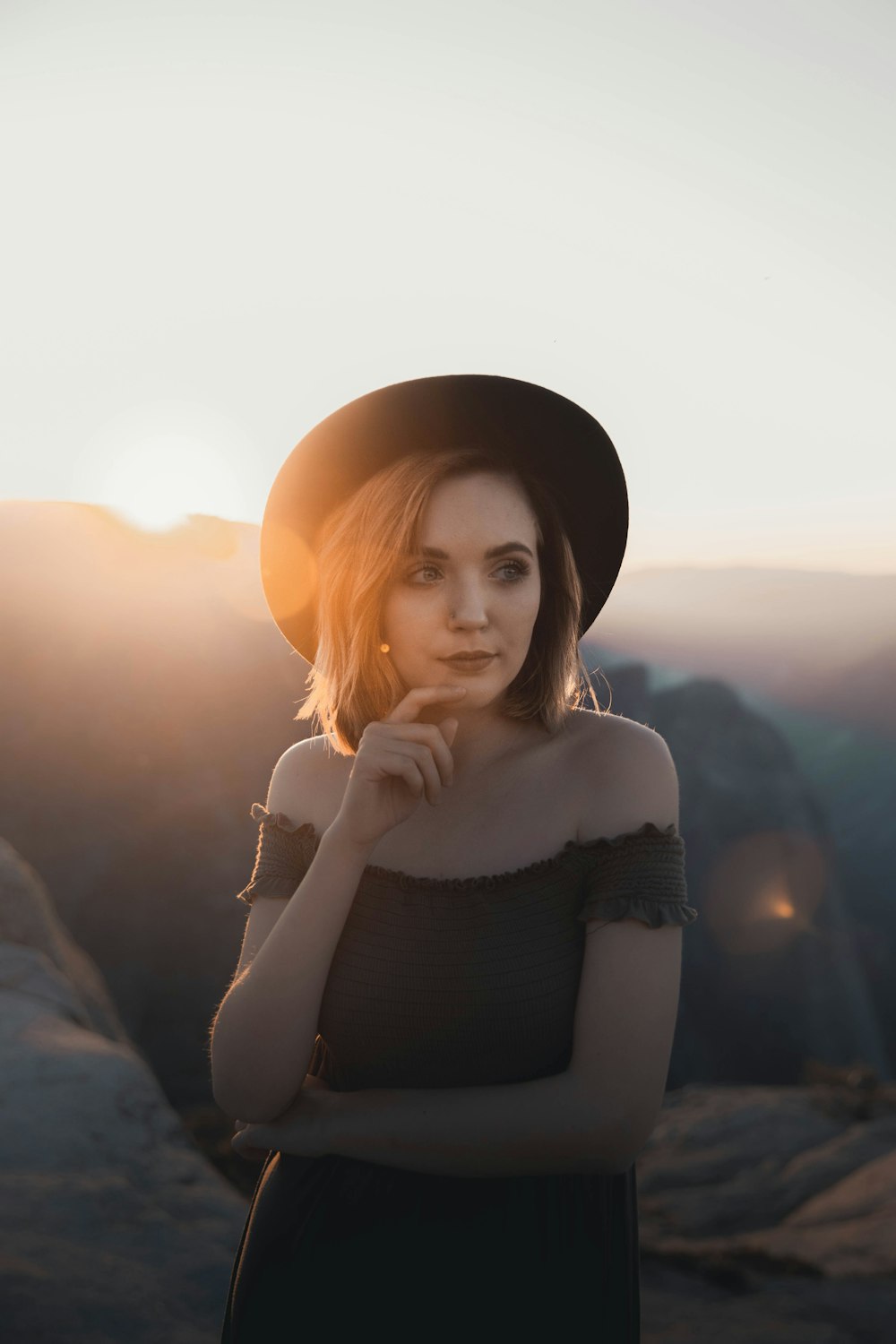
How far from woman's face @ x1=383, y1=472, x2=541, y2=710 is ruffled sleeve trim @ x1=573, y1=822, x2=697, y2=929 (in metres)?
0.39

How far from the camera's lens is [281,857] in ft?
6.23

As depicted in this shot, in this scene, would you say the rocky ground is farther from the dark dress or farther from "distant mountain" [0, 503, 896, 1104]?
"distant mountain" [0, 503, 896, 1104]

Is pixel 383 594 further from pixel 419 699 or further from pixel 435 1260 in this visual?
pixel 435 1260

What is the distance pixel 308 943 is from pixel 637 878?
631mm

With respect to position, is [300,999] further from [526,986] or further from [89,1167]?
[89,1167]

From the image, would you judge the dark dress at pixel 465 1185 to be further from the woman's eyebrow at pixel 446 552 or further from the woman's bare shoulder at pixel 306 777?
the woman's eyebrow at pixel 446 552

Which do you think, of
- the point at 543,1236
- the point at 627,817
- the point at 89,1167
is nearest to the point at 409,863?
the point at 627,817

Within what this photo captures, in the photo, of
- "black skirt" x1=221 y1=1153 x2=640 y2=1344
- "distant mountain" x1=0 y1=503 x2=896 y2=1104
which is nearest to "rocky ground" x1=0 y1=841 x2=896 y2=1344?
"black skirt" x1=221 y1=1153 x2=640 y2=1344

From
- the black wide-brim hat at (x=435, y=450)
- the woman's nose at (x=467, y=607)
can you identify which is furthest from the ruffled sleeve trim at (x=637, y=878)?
the black wide-brim hat at (x=435, y=450)

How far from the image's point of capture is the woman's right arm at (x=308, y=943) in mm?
1596

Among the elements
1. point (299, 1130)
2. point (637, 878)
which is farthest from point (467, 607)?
point (299, 1130)

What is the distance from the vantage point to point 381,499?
1780 mm

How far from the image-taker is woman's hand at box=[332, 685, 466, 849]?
1.60 metres

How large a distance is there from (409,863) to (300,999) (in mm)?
353
